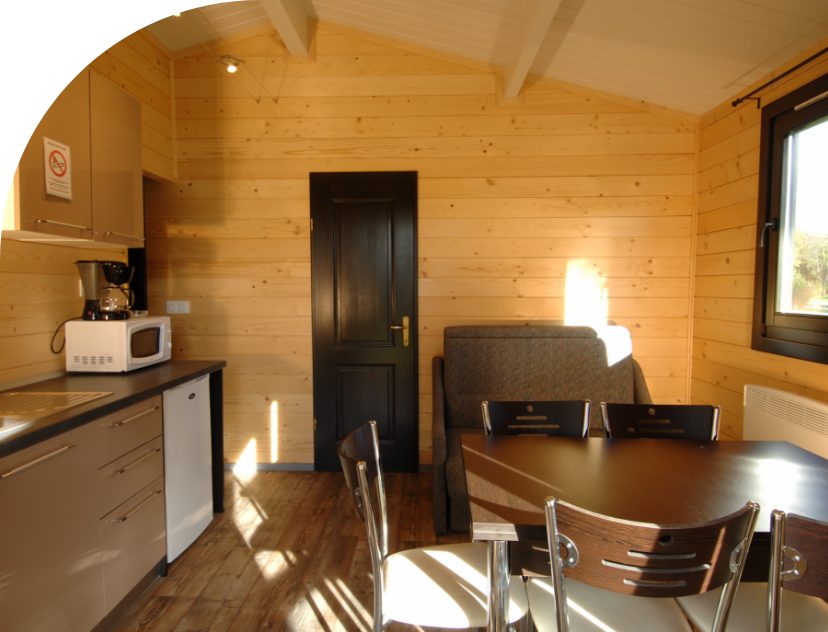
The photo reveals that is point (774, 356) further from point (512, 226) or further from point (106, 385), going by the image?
point (106, 385)

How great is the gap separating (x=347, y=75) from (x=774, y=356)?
322 cm

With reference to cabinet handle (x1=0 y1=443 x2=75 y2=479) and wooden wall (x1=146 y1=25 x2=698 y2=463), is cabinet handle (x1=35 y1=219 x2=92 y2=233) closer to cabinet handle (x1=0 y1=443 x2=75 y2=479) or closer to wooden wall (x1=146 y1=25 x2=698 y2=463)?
cabinet handle (x1=0 y1=443 x2=75 y2=479)

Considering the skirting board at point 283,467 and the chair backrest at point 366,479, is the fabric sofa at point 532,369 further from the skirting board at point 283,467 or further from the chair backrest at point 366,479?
the chair backrest at point 366,479

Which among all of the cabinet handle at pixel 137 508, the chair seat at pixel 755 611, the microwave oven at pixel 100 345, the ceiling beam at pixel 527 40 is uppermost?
the ceiling beam at pixel 527 40

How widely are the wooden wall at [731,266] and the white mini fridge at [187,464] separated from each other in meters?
3.11

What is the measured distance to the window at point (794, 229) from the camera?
2262 mm

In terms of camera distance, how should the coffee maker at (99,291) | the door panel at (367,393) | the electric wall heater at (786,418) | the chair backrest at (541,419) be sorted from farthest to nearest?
the door panel at (367,393)
the coffee maker at (99,291)
the electric wall heater at (786,418)
the chair backrest at (541,419)

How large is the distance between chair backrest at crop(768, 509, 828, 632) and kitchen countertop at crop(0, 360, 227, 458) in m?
1.97

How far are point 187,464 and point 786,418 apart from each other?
3028 mm

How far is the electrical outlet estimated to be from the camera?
344 cm

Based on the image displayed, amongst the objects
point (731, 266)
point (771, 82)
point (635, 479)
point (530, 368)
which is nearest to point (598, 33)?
point (771, 82)

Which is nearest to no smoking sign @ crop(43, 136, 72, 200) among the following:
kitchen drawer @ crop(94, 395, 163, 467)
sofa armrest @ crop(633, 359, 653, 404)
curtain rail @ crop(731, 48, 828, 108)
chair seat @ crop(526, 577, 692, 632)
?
kitchen drawer @ crop(94, 395, 163, 467)

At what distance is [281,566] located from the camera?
225 cm

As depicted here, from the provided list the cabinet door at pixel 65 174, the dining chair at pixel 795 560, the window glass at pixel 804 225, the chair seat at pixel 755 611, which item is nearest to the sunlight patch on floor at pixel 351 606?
the chair seat at pixel 755 611
